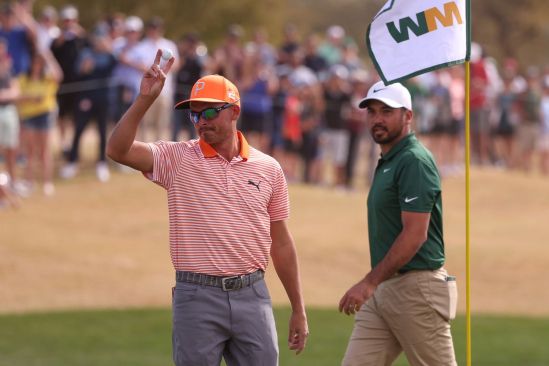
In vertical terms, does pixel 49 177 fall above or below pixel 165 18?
below

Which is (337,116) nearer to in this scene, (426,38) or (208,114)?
(426,38)

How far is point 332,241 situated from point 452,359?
9591 millimetres

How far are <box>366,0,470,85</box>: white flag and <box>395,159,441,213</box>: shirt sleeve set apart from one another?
0.73 meters

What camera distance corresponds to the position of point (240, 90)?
55.6ft

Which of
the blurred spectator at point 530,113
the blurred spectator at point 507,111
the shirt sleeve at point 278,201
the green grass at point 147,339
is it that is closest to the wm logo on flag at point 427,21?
the shirt sleeve at point 278,201

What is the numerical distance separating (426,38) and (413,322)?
6.26 feet

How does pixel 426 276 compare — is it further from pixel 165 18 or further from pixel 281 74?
pixel 165 18

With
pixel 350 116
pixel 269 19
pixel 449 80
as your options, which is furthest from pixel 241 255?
pixel 269 19

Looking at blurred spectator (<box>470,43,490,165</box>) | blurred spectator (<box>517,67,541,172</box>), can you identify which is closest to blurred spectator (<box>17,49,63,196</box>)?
blurred spectator (<box>470,43,490,165</box>)

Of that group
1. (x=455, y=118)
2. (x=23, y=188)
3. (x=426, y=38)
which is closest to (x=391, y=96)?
(x=426, y=38)

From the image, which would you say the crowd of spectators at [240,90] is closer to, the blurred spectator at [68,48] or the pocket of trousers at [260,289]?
the blurred spectator at [68,48]

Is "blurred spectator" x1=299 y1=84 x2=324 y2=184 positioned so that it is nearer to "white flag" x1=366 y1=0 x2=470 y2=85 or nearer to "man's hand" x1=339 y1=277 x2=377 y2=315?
"white flag" x1=366 y1=0 x2=470 y2=85

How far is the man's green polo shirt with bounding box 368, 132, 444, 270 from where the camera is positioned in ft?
17.4

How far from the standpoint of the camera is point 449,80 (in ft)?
64.9
